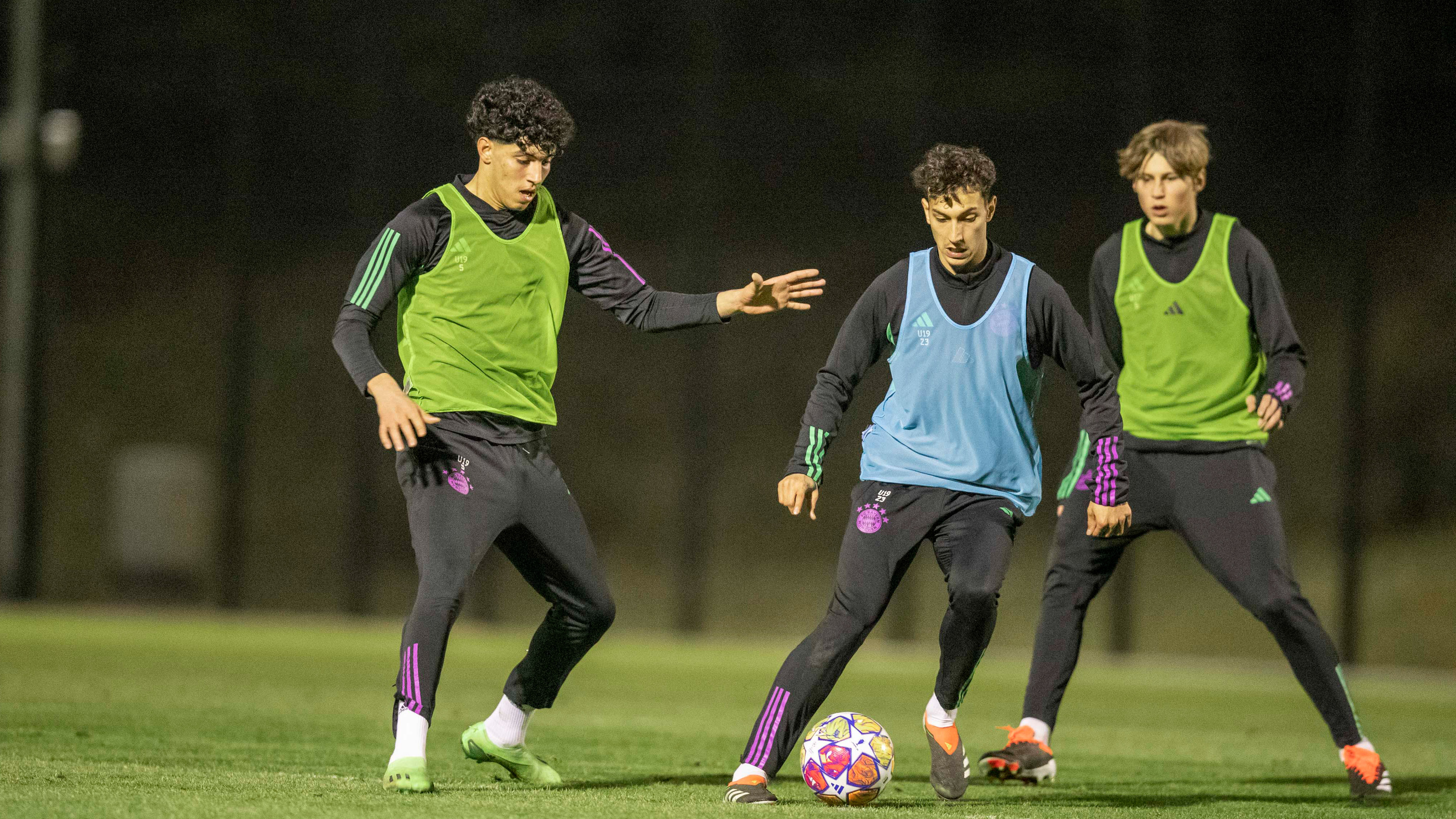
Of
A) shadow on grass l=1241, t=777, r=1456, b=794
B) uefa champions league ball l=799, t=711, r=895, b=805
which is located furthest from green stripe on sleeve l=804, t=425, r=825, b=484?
shadow on grass l=1241, t=777, r=1456, b=794

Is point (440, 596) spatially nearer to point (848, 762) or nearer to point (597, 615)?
point (597, 615)

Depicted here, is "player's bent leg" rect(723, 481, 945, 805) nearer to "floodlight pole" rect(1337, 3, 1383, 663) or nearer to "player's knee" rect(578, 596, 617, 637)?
"player's knee" rect(578, 596, 617, 637)

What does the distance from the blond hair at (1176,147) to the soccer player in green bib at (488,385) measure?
1334 millimetres

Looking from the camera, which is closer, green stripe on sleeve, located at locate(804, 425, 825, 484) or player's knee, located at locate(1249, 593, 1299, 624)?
green stripe on sleeve, located at locate(804, 425, 825, 484)

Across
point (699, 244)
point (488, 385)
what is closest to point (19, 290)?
point (699, 244)

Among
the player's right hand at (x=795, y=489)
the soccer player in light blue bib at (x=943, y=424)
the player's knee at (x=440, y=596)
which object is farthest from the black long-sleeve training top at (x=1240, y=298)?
the player's knee at (x=440, y=596)

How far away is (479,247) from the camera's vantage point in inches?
179

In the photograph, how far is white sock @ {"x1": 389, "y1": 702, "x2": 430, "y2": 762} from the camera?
14.0 ft

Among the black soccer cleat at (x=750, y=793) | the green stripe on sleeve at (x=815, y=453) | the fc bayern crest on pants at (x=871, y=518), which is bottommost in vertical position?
the black soccer cleat at (x=750, y=793)

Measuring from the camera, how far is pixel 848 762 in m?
4.36

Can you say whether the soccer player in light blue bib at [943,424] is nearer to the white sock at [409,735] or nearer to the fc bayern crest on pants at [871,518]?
the fc bayern crest on pants at [871,518]

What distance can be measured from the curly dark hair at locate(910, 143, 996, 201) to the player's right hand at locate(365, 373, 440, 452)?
5.07 feet

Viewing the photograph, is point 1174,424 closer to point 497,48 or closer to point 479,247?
point 479,247

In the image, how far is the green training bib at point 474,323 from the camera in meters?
4.53
